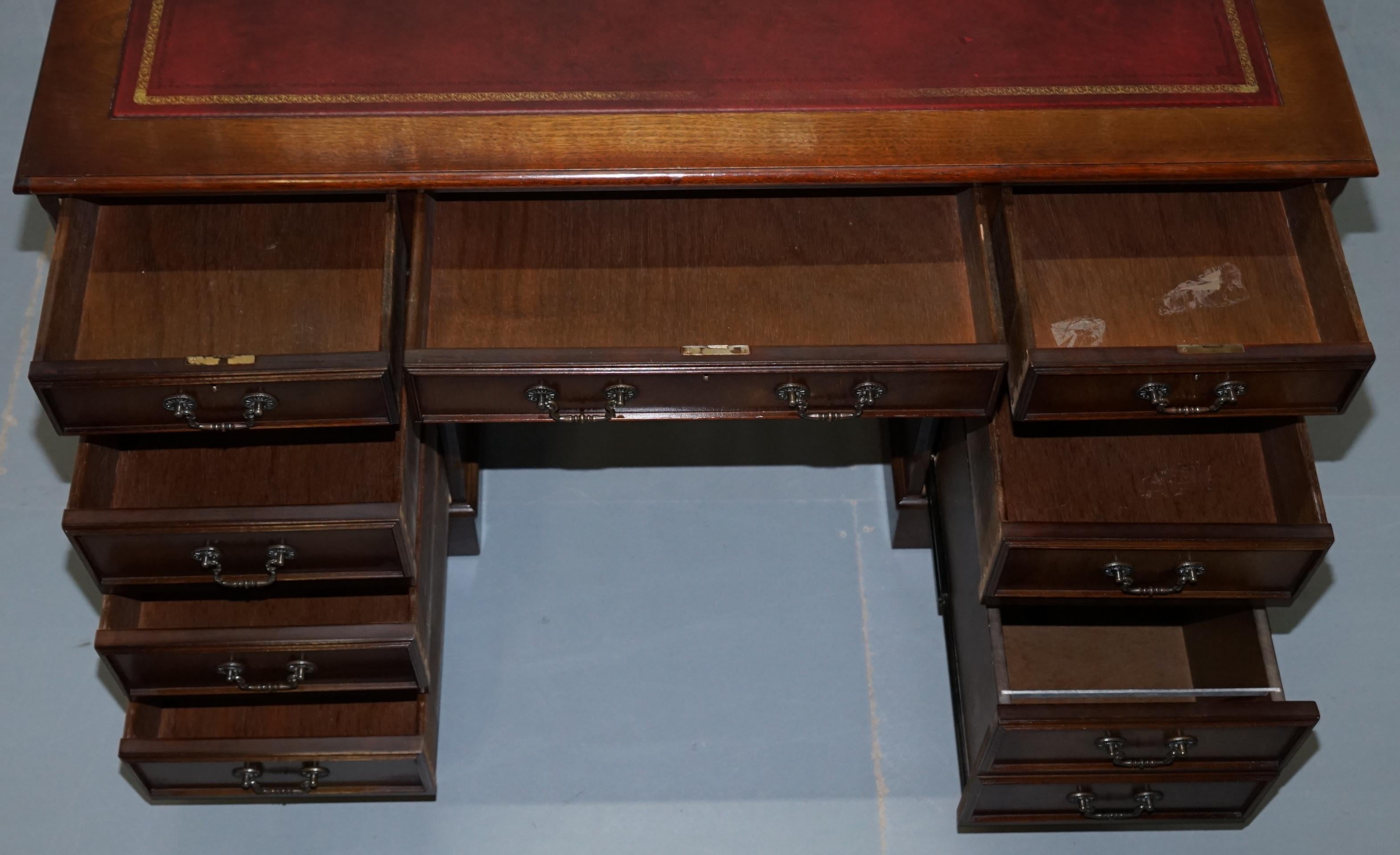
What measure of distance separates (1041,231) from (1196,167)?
0.25m

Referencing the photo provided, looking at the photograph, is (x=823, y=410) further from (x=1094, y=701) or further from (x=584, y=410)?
(x=1094, y=701)

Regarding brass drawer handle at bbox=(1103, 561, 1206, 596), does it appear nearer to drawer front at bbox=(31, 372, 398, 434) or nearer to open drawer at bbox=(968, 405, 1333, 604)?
open drawer at bbox=(968, 405, 1333, 604)

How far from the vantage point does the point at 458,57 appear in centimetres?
231

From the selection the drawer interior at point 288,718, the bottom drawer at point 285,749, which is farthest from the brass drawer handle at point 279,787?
the drawer interior at point 288,718

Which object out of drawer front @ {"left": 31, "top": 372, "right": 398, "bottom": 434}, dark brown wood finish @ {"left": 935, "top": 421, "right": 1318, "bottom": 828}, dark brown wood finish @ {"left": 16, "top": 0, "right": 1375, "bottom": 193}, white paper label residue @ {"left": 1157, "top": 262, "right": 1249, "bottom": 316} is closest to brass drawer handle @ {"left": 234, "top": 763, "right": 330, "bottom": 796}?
drawer front @ {"left": 31, "top": 372, "right": 398, "bottom": 434}

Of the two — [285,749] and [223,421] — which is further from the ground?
[223,421]

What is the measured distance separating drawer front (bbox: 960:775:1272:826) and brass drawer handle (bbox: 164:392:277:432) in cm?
120

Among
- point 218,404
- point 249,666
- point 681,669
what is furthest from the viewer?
point 681,669

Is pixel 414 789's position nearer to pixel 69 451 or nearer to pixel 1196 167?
pixel 69 451

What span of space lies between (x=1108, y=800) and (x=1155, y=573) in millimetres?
394

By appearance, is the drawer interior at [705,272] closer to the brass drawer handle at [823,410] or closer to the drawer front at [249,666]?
the brass drawer handle at [823,410]

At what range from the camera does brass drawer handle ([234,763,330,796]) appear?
Answer: 248cm

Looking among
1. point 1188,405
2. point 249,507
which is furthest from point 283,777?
point 1188,405

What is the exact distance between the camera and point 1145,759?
93.9 inches
